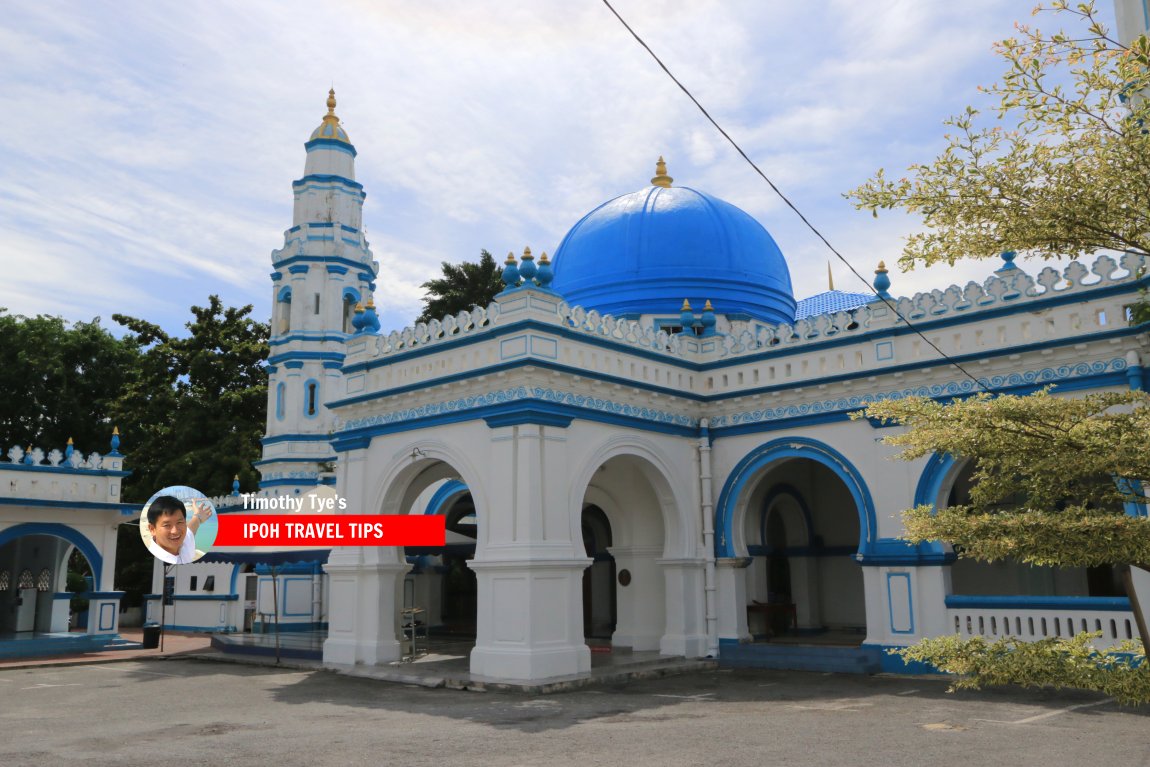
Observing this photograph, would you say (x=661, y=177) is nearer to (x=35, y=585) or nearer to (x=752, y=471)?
(x=752, y=471)

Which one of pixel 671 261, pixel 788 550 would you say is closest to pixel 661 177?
pixel 671 261

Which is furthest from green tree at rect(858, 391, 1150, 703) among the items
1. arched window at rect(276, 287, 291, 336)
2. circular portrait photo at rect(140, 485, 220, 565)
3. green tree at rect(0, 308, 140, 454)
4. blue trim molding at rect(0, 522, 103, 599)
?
green tree at rect(0, 308, 140, 454)

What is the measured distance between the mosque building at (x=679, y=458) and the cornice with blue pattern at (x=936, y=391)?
35mm

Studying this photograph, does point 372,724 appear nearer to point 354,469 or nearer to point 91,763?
point 91,763

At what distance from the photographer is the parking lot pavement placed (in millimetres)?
7934

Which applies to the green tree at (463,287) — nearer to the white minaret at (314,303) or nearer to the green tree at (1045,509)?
the white minaret at (314,303)

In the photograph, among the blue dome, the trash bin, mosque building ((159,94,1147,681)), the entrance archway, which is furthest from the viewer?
the entrance archway

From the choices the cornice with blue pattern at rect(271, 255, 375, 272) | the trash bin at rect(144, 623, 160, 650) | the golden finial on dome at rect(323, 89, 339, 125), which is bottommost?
the trash bin at rect(144, 623, 160, 650)

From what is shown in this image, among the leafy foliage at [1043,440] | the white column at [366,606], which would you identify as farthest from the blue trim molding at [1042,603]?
the white column at [366,606]

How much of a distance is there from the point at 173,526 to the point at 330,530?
857 centimetres

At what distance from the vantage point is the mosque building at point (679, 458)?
502 inches

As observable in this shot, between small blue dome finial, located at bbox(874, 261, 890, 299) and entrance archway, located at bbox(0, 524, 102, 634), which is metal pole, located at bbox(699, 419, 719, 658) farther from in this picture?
entrance archway, located at bbox(0, 524, 102, 634)

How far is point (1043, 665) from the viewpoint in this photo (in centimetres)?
610

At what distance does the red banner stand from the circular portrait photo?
144 cm
